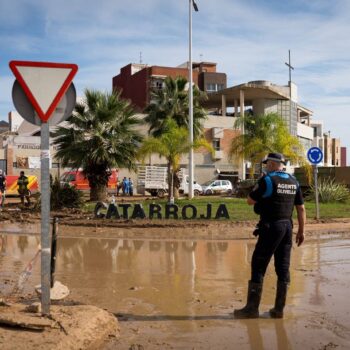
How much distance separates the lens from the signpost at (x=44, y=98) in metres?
5.18

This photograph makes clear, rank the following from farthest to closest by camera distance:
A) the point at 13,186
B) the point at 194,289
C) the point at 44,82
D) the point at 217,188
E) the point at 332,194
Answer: the point at 217,188 → the point at 13,186 → the point at 332,194 → the point at 194,289 → the point at 44,82

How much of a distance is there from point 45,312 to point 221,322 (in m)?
1.87

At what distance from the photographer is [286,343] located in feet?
16.9

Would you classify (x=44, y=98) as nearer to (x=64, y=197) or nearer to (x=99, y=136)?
(x=64, y=197)

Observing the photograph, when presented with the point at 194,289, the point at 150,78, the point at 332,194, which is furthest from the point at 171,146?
the point at 150,78

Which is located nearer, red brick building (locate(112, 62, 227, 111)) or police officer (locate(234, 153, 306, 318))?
police officer (locate(234, 153, 306, 318))

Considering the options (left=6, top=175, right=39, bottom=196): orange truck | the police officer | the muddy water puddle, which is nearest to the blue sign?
the muddy water puddle

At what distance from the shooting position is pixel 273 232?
604 centimetres

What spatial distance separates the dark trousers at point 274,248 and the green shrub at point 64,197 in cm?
1575

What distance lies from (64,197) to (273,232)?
16.1 meters

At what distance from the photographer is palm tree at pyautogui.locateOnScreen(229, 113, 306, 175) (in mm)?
27828

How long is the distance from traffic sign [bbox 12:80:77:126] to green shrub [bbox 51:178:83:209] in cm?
1600

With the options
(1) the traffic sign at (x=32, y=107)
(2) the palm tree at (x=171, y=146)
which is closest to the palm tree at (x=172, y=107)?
(2) the palm tree at (x=171, y=146)

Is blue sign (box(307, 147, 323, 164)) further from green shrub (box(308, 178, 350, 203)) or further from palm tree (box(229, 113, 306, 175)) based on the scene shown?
palm tree (box(229, 113, 306, 175))
